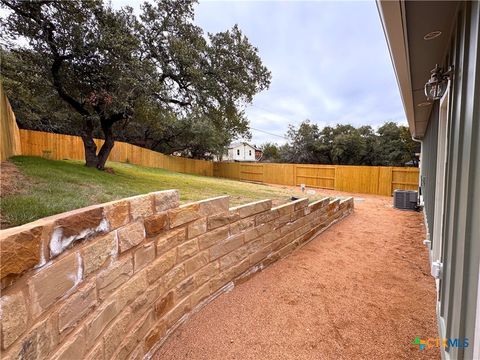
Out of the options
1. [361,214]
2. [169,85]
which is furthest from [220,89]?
[361,214]

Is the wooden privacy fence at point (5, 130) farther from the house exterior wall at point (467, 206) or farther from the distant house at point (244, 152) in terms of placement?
the distant house at point (244, 152)

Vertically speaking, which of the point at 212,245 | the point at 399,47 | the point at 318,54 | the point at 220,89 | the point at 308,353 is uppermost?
the point at 318,54

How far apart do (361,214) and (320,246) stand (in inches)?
138

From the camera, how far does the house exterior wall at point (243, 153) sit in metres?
43.7

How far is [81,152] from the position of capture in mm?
13148

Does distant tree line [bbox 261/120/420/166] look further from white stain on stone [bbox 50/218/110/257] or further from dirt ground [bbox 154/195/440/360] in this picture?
white stain on stone [bbox 50/218/110/257]

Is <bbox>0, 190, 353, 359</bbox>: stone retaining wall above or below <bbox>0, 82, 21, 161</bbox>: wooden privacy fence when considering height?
below

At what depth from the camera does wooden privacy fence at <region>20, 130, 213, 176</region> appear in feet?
36.7

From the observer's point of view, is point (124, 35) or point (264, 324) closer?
point (264, 324)

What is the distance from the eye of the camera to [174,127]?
18.4m

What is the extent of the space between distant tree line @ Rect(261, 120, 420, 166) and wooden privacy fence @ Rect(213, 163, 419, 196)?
639cm

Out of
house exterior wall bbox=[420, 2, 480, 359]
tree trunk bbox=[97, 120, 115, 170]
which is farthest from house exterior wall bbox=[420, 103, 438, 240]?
tree trunk bbox=[97, 120, 115, 170]

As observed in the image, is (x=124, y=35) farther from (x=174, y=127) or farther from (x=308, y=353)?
(x=174, y=127)

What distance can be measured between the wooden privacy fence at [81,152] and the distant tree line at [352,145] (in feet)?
29.0
